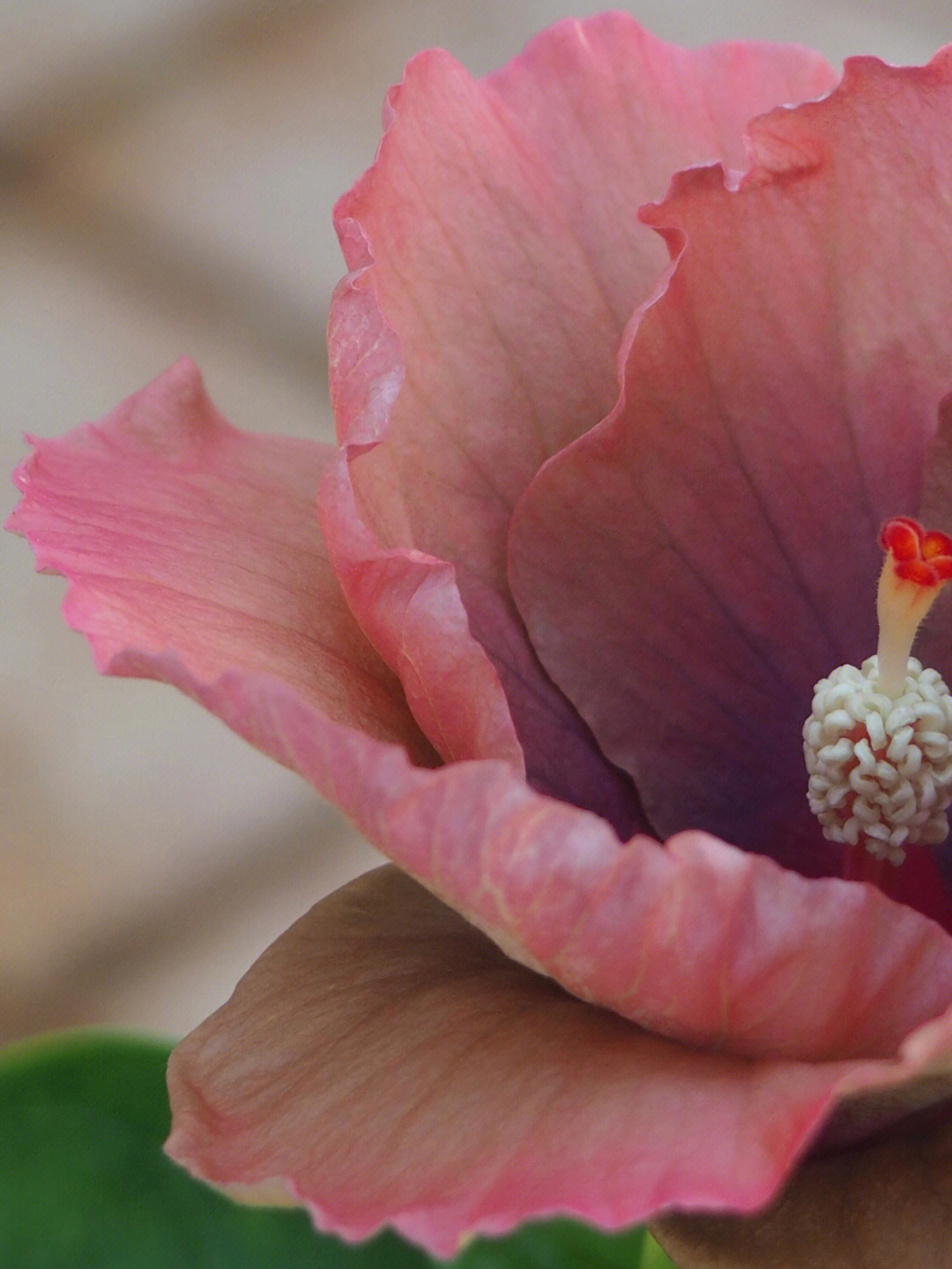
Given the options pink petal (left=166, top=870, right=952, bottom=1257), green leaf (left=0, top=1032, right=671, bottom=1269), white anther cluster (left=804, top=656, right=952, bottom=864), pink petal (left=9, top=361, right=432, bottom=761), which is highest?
pink petal (left=9, top=361, right=432, bottom=761)

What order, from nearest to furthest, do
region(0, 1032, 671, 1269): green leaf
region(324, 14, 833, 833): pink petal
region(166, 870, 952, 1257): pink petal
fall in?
region(166, 870, 952, 1257): pink petal < region(324, 14, 833, 833): pink petal < region(0, 1032, 671, 1269): green leaf

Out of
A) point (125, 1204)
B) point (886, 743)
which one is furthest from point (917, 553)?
point (125, 1204)

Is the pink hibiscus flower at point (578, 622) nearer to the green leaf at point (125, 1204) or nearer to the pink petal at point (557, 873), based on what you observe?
the pink petal at point (557, 873)

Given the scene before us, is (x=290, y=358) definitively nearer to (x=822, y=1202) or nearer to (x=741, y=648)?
(x=741, y=648)

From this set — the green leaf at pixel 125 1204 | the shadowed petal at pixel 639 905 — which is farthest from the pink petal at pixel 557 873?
the green leaf at pixel 125 1204

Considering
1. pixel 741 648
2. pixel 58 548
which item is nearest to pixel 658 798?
pixel 741 648

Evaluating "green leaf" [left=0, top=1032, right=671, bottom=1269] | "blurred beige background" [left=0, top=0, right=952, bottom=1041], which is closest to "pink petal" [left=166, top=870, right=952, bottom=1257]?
"green leaf" [left=0, top=1032, right=671, bottom=1269]

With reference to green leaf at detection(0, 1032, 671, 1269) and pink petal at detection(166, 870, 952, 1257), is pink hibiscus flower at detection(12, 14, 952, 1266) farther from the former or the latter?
green leaf at detection(0, 1032, 671, 1269)
